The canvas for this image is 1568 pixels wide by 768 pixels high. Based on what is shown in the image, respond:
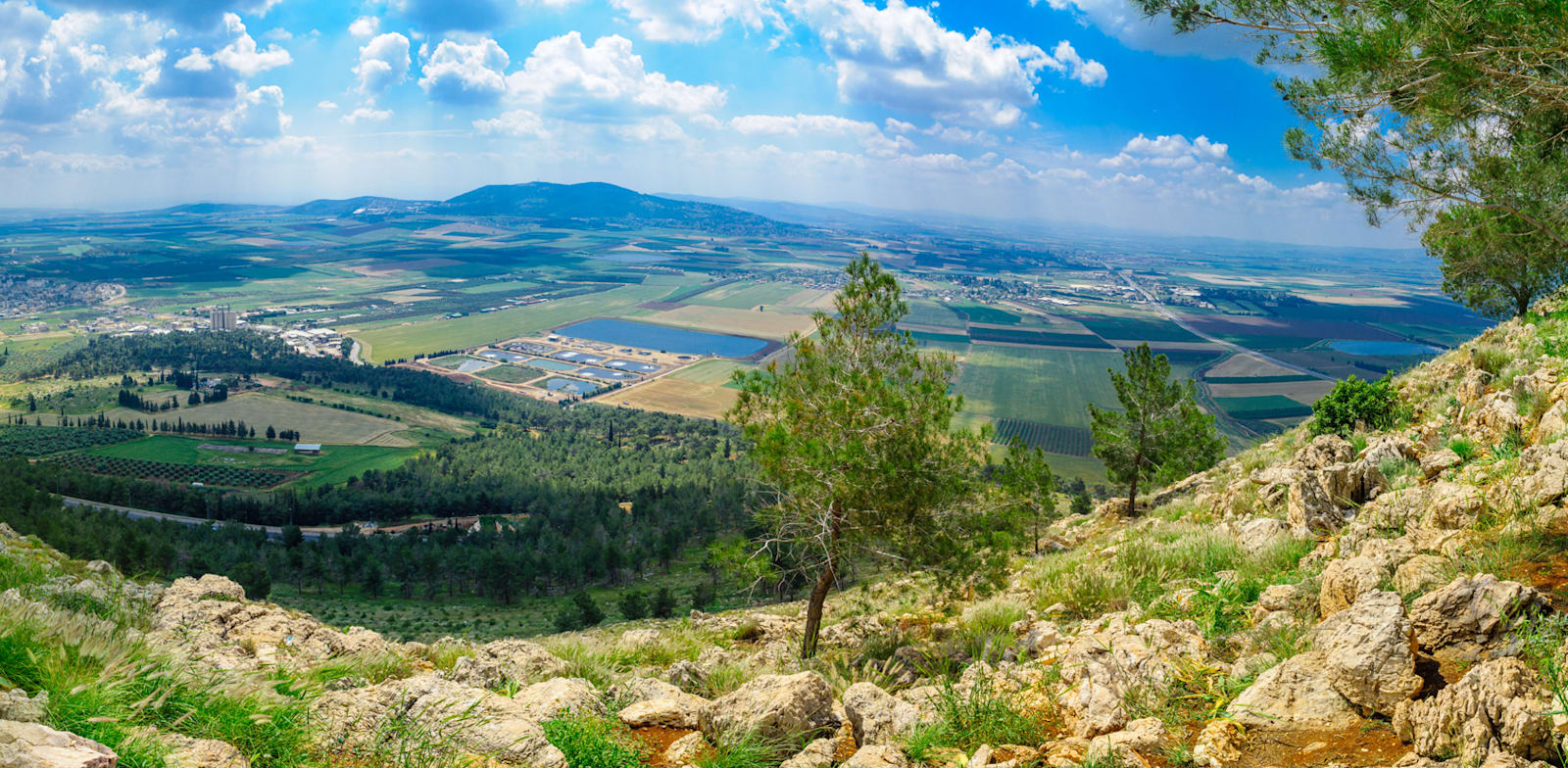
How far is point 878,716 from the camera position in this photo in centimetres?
531

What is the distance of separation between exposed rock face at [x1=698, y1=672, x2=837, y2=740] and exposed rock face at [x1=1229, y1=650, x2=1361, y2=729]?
2.80 metres

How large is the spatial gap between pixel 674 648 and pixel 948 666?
4.19 meters

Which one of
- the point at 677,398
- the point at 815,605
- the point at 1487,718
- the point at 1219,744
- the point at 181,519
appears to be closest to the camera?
the point at 1487,718

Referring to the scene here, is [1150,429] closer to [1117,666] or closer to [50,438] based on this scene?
[1117,666]

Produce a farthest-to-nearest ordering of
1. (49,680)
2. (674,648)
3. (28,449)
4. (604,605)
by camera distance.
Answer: (28,449), (604,605), (674,648), (49,680)

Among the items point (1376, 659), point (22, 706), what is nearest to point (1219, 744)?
point (1376, 659)

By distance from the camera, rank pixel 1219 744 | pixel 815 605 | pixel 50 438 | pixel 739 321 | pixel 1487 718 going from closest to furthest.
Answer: pixel 1487 718 < pixel 1219 744 < pixel 815 605 < pixel 50 438 < pixel 739 321

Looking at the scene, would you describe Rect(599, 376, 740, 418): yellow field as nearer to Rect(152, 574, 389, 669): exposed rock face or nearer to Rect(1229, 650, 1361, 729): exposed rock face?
Rect(152, 574, 389, 669): exposed rock face

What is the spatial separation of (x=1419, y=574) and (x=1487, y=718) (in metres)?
2.15

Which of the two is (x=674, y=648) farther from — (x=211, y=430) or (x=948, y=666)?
(x=211, y=430)

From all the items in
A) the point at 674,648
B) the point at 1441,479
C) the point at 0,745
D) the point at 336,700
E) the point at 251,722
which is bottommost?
the point at 674,648

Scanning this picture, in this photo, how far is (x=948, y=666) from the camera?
7789 mm

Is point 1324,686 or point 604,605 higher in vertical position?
point 1324,686

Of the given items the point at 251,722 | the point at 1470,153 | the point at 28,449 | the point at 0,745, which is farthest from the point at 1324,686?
the point at 28,449
